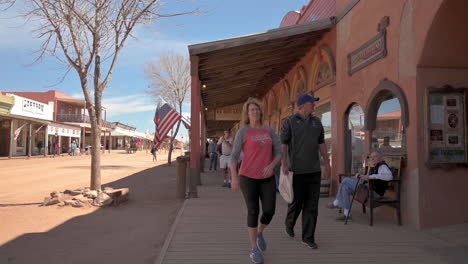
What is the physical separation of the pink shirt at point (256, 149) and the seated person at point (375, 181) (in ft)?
6.56

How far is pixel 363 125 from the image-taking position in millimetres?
6711

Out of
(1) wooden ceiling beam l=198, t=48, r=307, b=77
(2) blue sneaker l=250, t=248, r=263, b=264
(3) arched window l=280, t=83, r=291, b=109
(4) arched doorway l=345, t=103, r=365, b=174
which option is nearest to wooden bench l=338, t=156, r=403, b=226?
(4) arched doorway l=345, t=103, r=365, b=174

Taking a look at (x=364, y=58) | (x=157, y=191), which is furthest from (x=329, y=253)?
(x=157, y=191)

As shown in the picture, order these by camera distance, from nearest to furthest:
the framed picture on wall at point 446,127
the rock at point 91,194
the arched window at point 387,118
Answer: the framed picture on wall at point 446,127 → the arched window at point 387,118 → the rock at point 91,194

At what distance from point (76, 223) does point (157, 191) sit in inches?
158

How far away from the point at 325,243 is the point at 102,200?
5101 millimetres

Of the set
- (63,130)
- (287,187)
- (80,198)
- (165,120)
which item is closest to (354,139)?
(287,187)

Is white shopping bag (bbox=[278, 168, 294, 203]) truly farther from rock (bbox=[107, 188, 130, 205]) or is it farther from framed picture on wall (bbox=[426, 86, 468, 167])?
rock (bbox=[107, 188, 130, 205])

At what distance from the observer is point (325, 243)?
13.9ft

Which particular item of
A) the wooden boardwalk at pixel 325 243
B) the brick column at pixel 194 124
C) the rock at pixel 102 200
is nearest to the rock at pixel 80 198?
the rock at pixel 102 200

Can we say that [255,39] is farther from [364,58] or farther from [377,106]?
[377,106]

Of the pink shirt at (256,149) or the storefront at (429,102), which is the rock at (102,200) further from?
the storefront at (429,102)

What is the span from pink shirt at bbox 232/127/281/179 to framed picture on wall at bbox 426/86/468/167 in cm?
246

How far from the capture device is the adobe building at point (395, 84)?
4.73m
